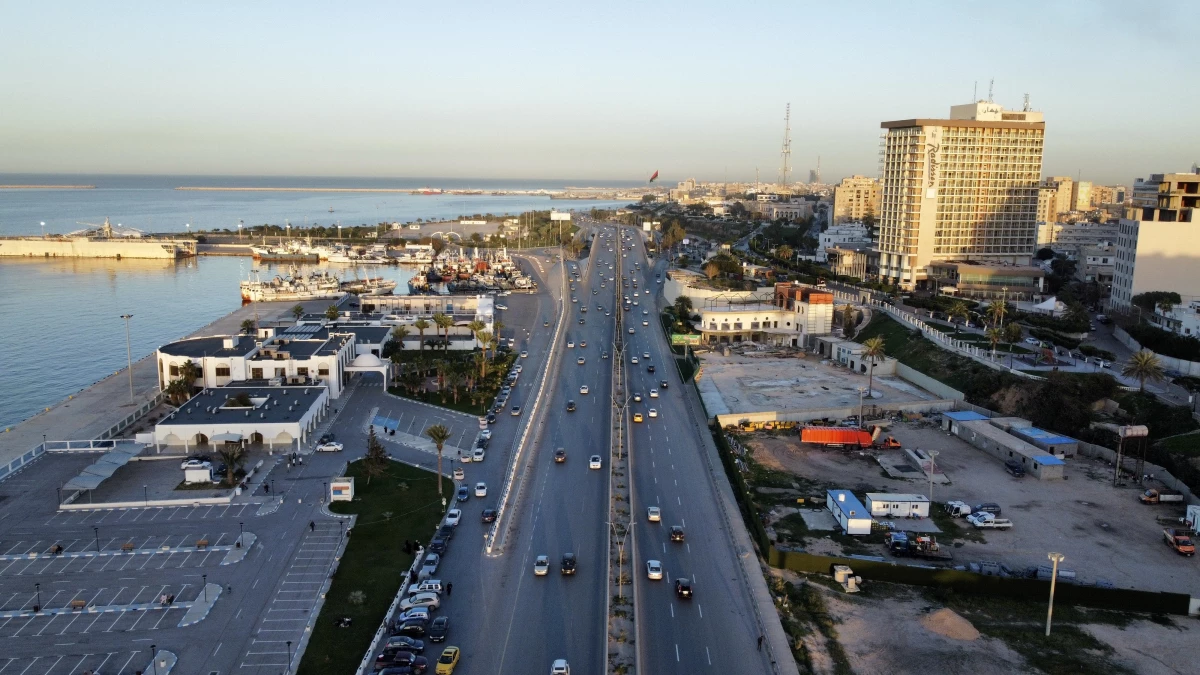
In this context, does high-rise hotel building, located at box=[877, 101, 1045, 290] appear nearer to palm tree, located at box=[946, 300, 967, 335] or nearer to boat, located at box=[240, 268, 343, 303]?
palm tree, located at box=[946, 300, 967, 335]

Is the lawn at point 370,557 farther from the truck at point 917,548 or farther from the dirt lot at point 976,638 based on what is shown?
the truck at point 917,548

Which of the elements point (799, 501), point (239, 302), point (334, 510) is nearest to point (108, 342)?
point (239, 302)

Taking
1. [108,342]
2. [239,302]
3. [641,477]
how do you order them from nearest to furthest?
1. [641,477]
2. [108,342]
3. [239,302]

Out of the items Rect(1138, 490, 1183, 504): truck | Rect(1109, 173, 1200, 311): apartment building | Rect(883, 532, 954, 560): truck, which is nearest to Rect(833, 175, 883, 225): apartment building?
Rect(1109, 173, 1200, 311): apartment building

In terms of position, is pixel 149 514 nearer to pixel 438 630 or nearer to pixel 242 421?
pixel 242 421

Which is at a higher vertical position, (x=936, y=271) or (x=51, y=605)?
(x=936, y=271)

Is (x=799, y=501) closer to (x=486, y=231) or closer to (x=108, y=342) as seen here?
(x=108, y=342)
